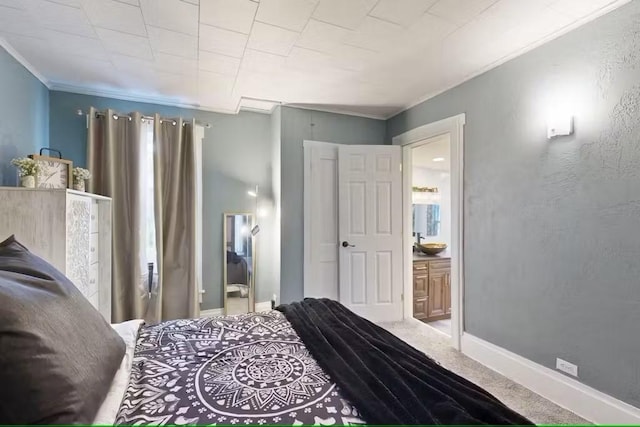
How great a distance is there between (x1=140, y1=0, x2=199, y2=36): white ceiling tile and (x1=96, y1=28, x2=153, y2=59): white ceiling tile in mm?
282

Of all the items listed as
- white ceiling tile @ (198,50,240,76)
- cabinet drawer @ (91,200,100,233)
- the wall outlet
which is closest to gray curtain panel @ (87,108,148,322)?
cabinet drawer @ (91,200,100,233)

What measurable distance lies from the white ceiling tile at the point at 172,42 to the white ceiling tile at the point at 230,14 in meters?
0.29

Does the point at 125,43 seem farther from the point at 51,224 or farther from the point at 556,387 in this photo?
the point at 556,387

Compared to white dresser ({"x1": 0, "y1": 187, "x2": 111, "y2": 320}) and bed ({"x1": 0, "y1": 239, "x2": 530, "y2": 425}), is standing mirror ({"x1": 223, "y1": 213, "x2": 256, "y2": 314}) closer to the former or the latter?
white dresser ({"x1": 0, "y1": 187, "x2": 111, "y2": 320})

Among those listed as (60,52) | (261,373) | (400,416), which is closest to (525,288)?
(400,416)

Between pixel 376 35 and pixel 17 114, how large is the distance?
2.81 m

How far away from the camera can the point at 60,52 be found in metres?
2.41

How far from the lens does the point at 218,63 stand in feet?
8.45

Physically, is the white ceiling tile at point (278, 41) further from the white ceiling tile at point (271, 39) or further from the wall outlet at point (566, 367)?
the wall outlet at point (566, 367)

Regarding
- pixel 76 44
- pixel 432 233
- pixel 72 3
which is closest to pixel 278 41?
pixel 72 3

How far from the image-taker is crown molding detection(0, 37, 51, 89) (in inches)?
Result: 89.6

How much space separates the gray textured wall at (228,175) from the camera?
3631mm

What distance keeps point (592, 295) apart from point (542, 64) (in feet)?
5.24

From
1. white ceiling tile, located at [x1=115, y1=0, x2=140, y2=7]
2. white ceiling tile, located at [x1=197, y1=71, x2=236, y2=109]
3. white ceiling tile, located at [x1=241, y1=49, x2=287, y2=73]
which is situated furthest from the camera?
white ceiling tile, located at [x1=197, y1=71, x2=236, y2=109]
